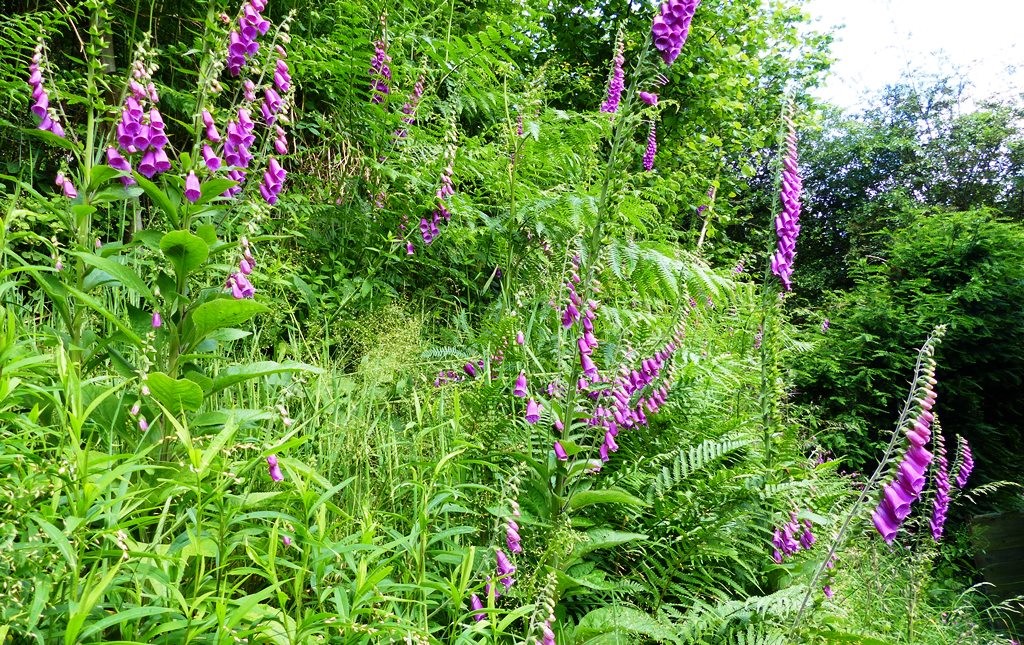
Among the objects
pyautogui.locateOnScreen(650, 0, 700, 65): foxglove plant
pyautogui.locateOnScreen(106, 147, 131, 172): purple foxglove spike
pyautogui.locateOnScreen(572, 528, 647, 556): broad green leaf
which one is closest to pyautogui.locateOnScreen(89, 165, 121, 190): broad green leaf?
pyautogui.locateOnScreen(106, 147, 131, 172): purple foxglove spike

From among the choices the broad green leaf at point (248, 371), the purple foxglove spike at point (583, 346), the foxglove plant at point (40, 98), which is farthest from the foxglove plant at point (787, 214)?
the foxglove plant at point (40, 98)

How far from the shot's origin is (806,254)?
17422 mm

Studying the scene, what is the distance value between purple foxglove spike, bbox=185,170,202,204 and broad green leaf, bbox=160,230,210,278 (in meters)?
0.23

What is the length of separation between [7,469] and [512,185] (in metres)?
3.02

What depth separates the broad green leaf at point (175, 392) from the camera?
70.9 inches

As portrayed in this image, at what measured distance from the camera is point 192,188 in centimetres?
208

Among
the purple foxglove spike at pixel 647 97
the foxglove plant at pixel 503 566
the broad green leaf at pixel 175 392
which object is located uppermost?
the purple foxglove spike at pixel 647 97

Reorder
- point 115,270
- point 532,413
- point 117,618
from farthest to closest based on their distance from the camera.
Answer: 1. point 532,413
2. point 115,270
3. point 117,618

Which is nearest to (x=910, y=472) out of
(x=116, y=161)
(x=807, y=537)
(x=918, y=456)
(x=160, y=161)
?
(x=918, y=456)

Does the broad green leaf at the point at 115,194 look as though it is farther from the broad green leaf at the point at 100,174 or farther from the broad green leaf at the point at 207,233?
the broad green leaf at the point at 207,233

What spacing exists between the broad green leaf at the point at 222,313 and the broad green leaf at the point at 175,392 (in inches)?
7.6

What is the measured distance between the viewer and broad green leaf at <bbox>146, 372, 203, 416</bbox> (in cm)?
180

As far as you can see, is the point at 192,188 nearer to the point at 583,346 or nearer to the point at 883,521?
the point at 583,346

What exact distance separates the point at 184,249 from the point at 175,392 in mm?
427
